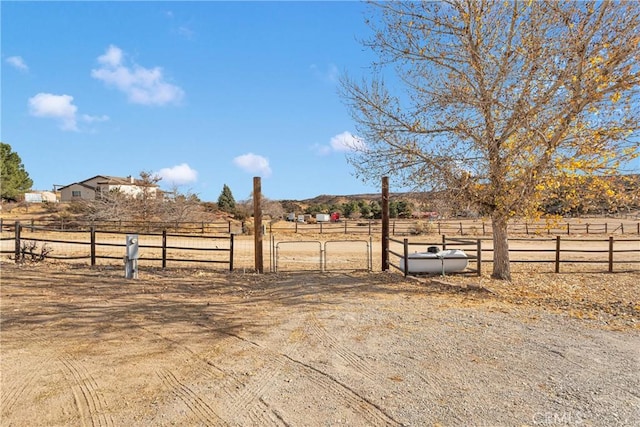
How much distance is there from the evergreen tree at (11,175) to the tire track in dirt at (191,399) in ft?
183

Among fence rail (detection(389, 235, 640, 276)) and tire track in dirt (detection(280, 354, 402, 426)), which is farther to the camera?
fence rail (detection(389, 235, 640, 276))

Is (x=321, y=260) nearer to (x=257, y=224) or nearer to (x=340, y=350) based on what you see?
(x=257, y=224)

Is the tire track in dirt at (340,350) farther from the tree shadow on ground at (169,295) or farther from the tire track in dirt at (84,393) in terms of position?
the tire track in dirt at (84,393)

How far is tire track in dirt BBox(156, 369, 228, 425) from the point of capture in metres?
3.27

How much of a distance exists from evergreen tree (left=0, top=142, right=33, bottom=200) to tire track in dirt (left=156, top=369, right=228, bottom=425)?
183ft

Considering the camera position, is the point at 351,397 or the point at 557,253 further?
the point at 557,253

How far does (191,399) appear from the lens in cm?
361

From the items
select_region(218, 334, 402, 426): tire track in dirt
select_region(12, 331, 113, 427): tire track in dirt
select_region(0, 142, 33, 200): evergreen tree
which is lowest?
select_region(12, 331, 113, 427): tire track in dirt

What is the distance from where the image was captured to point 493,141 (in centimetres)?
983

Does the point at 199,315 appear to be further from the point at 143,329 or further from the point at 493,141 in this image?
the point at 493,141

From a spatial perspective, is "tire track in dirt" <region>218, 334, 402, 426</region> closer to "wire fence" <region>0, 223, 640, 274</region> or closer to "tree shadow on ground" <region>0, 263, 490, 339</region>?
"tree shadow on ground" <region>0, 263, 490, 339</region>

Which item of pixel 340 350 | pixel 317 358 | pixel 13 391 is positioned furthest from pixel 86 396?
pixel 340 350

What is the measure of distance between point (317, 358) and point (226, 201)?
175ft

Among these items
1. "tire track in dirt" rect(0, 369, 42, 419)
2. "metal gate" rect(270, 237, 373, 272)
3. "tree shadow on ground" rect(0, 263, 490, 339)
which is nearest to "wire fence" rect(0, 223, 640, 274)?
"metal gate" rect(270, 237, 373, 272)
